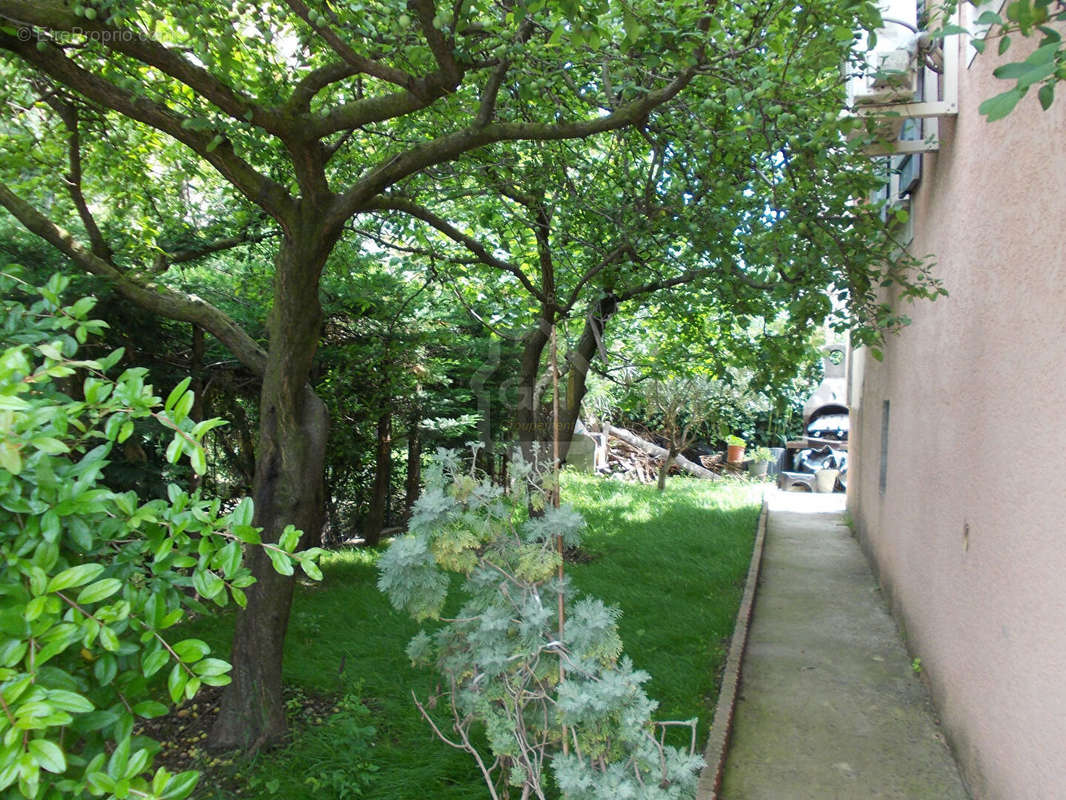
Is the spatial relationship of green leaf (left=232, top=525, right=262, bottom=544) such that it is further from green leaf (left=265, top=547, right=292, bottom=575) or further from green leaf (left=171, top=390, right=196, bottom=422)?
green leaf (left=171, top=390, right=196, bottom=422)

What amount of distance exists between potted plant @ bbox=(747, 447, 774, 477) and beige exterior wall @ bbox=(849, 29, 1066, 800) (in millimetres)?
16519

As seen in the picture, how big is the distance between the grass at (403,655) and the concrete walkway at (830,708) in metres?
0.38

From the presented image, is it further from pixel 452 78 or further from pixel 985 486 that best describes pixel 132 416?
pixel 985 486

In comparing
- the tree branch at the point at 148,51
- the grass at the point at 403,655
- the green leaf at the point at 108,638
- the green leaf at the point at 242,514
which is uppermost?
the tree branch at the point at 148,51

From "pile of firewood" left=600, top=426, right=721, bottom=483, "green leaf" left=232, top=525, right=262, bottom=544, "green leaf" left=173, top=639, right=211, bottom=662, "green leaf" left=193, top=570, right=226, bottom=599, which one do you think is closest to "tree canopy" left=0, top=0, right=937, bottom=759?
"green leaf" left=232, top=525, right=262, bottom=544

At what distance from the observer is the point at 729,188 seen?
6.31 meters

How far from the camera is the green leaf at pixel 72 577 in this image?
5.33 feet

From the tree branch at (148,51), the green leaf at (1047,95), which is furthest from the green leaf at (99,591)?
the tree branch at (148,51)

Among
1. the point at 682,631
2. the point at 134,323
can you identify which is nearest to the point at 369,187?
the point at 134,323

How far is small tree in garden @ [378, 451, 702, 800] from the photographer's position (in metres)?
3.45

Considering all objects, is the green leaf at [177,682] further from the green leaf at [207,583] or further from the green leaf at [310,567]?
the green leaf at [310,567]

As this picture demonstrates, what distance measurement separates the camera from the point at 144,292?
18.8 ft

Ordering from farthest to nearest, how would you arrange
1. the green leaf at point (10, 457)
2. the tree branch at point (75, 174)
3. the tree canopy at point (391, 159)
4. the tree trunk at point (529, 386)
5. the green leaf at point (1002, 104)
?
the tree trunk at point (529, 386) → the tree branch at point (75, 174) → the tree canopy at point (391, 159) → the green leaf at point (1002, 104) → the green leaf at point (10, 457)

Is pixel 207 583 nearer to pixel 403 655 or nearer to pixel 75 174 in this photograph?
pixel 403 655
